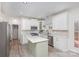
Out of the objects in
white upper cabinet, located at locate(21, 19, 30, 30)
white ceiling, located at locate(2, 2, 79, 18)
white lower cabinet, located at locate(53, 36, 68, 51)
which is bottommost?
white lower cabinet, located at locate(53, 36, 68, 51)

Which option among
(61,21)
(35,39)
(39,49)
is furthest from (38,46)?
(61,21)

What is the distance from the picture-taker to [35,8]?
2.34 metres

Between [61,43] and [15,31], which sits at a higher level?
[15,31]

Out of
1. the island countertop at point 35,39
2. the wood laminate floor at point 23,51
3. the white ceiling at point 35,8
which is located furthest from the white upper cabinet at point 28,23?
the wood laminate floor at point 23,51

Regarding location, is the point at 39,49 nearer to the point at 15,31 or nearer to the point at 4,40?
the point at 15,31

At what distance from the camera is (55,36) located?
241cm

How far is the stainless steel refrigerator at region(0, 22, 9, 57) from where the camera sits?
7.81 ft

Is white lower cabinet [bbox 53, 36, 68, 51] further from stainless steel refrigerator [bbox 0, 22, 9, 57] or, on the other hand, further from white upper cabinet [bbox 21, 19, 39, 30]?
stainless steel refrigerator [bbox 0, 22, 9, 57]

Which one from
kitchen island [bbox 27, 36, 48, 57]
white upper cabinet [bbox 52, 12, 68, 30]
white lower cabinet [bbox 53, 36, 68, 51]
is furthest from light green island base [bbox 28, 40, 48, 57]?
white upper cabinet [bbox 52, 12, 68, 30]

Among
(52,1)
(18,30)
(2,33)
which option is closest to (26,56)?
(18,30)

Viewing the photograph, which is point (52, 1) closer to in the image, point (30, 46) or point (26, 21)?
point (26, 21)

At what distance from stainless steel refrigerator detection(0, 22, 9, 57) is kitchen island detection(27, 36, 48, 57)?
0.57 m

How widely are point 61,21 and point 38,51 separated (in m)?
0.95

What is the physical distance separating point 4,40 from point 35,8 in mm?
1124
